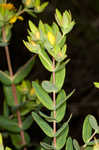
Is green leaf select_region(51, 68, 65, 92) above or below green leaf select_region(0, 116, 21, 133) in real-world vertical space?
above

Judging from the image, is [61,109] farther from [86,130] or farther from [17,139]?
[17,139]

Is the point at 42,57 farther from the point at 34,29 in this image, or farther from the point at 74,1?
the point at 74,1

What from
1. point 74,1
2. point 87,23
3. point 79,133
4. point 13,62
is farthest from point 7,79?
point 87,23

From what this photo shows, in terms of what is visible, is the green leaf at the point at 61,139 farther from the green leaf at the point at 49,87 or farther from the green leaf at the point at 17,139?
the green leaf at the point at 17,139

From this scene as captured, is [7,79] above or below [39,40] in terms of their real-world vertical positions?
below

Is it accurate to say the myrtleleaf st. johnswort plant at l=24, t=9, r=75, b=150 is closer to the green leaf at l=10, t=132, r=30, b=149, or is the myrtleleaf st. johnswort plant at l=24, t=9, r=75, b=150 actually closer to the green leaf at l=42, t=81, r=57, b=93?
the green leaf at l=42, t=81, r=57, b=93

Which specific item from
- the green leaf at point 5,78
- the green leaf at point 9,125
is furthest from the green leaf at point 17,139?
the green leaf at point 5,78

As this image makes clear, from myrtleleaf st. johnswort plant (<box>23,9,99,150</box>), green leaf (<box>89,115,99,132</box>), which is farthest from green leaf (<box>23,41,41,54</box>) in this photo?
green leaf (<box>89,115,99,132</box>)

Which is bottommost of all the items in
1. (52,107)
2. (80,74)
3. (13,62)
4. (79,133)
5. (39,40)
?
(79,133)
